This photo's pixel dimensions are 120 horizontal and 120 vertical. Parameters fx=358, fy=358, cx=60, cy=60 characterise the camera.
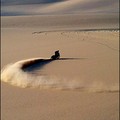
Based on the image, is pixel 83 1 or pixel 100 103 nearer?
pixel 100 103

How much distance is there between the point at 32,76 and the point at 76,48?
4.44 metres

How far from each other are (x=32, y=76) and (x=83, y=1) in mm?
45673

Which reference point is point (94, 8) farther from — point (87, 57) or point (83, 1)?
point (87, 57)

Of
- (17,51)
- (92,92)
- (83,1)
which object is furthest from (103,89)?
(83,1)

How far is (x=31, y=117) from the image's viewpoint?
4.56 m

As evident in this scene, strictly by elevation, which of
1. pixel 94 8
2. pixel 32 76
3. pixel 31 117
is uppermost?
pixel 94 8

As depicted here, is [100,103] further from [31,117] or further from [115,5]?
[115,5]

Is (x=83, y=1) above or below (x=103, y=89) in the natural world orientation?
above

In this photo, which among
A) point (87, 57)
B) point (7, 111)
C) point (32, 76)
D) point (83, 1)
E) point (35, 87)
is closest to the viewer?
point (7, 111)

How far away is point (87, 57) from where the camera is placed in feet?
29.2

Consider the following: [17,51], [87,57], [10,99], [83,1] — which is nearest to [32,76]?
[10,99]

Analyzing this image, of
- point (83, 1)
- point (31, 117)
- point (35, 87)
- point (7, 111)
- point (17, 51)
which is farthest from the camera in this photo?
point (83, 1)

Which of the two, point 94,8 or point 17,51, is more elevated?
point 94,8

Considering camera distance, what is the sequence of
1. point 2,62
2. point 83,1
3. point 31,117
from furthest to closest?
point 83,1 < point 2,62 < point 31,117
